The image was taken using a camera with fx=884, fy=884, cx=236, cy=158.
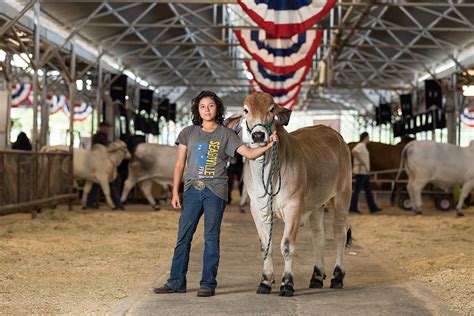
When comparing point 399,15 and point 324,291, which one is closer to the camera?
point 324,291

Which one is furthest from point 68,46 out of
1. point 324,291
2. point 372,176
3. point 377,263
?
point 324,291

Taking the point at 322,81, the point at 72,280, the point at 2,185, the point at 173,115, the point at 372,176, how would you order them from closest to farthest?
the point at 72,280 → the point at 2,185 → the point at 372,176 → the point at 322,81 → the point at 173,115

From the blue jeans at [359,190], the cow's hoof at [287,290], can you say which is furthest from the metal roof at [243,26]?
the cow's hoof at [287,290]

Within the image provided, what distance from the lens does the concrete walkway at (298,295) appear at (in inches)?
238

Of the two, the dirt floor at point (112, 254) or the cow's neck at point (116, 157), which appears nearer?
the dirt floor at point (112, 254)

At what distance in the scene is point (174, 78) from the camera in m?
40.7

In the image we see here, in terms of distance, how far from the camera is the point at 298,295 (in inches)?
266

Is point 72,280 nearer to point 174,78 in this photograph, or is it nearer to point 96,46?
point 96,46

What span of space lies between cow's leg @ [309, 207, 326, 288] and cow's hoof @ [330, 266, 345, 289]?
10 centimetres

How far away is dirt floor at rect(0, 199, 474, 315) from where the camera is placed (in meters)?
6.61

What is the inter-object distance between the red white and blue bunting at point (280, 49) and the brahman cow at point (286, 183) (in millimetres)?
9607

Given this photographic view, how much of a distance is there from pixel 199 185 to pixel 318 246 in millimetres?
1358

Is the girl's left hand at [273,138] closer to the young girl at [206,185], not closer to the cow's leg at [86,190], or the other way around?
the young girl at [206,185]

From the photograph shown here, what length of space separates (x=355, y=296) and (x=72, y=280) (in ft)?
7.91
